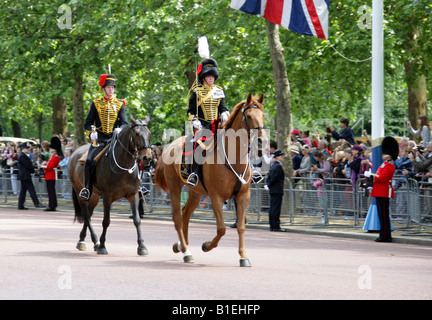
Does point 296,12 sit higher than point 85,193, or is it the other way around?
point 296,12

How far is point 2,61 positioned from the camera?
34.3 m

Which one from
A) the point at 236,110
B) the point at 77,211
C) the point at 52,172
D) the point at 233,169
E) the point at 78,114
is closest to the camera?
the point at 236,110

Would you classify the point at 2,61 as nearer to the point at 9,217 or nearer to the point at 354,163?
the point at 9,217

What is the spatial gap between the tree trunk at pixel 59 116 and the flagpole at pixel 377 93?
2386 cm

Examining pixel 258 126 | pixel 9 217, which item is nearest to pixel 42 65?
pixel 9 217

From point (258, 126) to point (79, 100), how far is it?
77.6 ft

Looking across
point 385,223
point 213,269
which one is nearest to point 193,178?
point 213,269

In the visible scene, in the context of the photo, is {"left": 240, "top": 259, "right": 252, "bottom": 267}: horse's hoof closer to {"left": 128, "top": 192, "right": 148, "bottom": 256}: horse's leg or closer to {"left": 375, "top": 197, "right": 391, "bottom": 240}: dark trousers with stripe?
{"left": 128, "top": 192, "right": 148, "bottom": 256}: horse's leg

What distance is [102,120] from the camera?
15227mm

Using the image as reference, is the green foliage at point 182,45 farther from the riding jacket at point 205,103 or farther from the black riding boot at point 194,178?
the black riding boot at point 194,178

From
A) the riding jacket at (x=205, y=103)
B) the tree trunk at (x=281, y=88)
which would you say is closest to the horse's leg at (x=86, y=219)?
the riding jacket at (x=205, y=103)

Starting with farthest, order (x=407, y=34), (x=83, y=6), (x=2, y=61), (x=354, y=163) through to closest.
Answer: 1. (x=2, y=61)
2. (x=83, y=6)
3. (x=407, y=34)
4. (x=354, y=163)

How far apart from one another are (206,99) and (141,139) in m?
1.51

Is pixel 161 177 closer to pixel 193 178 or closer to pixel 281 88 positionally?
pixel 193 178
